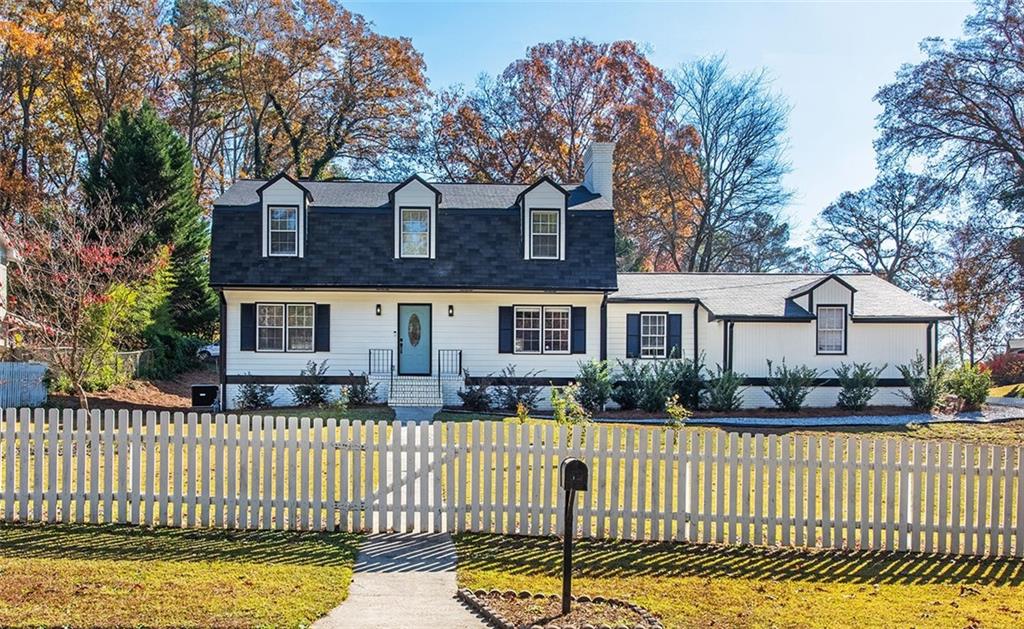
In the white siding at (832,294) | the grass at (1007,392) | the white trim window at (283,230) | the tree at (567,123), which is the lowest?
the grass at (1007,392)

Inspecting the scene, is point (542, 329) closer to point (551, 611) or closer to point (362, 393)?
point (362, 393)

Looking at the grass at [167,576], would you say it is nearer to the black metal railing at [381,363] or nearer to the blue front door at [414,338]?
the black metal railing at [381,363]

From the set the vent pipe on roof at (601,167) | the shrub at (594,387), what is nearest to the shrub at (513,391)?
the shrub at (594,387)

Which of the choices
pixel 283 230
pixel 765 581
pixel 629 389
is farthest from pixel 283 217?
pixel 765 581

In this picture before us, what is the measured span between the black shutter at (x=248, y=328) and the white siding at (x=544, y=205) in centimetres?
799

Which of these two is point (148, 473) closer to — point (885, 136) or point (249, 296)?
point (249, 296)

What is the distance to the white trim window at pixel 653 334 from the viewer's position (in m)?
22.2

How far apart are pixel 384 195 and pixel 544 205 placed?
5.24 m

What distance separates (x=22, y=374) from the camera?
1881 centimetres

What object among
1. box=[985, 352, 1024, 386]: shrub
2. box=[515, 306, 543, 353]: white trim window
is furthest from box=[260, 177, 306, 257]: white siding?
box=[985, 352, 1024, 386]: shrub

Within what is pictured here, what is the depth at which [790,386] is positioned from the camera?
21.1m

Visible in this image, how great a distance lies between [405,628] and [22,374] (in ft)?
58.1

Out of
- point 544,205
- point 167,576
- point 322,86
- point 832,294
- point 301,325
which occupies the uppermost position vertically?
point 322,86

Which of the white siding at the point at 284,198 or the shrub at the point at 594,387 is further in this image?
the white siding at the point at 284,198
